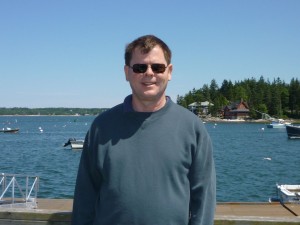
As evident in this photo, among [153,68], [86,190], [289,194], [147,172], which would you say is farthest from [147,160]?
[289,194]

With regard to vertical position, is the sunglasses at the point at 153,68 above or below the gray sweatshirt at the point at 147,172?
above

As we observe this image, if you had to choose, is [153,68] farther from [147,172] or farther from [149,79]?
[147,172]

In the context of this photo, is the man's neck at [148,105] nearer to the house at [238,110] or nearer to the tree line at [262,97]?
the tree line at [262,97]

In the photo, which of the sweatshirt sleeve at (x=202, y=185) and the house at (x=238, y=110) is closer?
the sweatshirt sleeve at (x=202, y=185)

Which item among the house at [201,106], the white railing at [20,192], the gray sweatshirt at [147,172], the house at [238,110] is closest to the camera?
the gray sweatshirt at [147,172]

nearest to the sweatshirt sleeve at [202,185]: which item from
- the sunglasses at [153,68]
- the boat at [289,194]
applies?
the sunglasses at [153,68]

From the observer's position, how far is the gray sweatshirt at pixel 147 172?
327cm

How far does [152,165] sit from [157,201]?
0.25 metres

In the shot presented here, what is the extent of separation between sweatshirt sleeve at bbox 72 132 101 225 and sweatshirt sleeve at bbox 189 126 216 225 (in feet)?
2.31

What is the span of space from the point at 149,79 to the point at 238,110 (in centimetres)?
18281

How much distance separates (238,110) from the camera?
18300cm

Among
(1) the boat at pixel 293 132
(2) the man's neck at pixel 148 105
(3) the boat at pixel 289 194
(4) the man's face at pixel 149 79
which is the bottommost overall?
(1) the boat at pixel 293 132

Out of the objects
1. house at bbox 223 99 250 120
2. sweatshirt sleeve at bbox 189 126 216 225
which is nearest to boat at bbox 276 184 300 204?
sweatshirt sleeve at bbox 189 126 216 225

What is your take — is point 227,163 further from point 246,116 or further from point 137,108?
point 246,116
